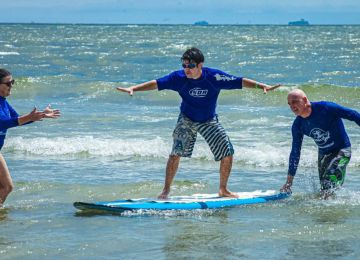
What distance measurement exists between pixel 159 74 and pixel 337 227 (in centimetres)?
2537

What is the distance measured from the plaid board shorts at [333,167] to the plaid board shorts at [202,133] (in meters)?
1.01

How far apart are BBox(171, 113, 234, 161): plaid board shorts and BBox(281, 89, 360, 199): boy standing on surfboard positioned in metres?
0.75

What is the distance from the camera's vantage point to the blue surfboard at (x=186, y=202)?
24.7 feet

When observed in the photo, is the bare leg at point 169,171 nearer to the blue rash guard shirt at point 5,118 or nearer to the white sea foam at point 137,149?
the blue rash guard shirt at point 5,118

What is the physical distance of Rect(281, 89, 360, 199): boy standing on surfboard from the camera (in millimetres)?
7523

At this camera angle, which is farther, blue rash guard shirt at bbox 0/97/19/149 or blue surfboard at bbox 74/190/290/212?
blue surfboard at bbox 74/190/290/212

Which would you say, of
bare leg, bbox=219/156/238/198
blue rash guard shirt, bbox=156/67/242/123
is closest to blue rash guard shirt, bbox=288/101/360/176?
bare leg, bbox=219/156/238/198

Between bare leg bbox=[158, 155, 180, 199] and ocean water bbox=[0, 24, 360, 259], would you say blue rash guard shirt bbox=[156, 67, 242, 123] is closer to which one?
bare leg bbox=[158, 155, 180, 199]

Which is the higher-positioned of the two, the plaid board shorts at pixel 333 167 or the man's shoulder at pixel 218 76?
the man's shoulder at pixel 218 76

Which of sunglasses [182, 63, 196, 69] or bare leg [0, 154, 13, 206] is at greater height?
sunglasses [182, 63, 196, 69]

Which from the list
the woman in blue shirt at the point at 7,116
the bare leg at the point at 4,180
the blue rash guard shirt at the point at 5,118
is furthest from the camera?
the bare leg at the point at 4,180

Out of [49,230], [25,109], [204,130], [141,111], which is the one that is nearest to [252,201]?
[204,130]

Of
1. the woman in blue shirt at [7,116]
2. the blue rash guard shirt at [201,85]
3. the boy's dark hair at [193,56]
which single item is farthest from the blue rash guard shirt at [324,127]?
the woman in blue shirt at [7,116]

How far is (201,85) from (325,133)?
1388 mm
